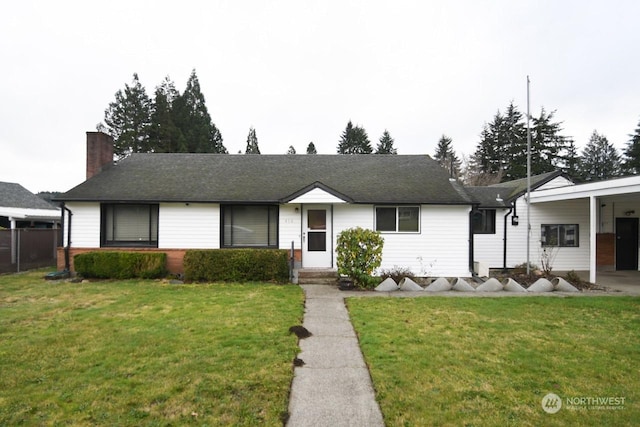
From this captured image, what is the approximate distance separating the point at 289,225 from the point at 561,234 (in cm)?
1173

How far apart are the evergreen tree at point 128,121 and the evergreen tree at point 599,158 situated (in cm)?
6023

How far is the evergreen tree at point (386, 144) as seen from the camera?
47531 millimetres

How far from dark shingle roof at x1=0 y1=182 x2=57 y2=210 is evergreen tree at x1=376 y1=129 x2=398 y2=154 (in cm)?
3980

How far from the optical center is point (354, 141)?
46500mm

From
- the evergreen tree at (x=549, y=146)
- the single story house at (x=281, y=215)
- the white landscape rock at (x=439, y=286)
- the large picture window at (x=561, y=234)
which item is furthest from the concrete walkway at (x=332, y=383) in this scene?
the evergreen tree at (x=549, y=146)

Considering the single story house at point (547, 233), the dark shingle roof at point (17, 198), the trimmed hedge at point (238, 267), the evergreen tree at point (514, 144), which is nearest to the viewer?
the trimmed hedge at point (238, 267)

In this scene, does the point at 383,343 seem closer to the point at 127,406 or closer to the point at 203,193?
the point at 127,406

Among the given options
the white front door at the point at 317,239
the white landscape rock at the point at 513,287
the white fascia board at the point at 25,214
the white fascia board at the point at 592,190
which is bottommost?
the white landscape rock at the point at 513,287

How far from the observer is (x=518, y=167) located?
3644cm

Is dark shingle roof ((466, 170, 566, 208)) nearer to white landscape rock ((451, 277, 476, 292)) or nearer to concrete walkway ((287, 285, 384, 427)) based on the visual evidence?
white landscape rock ((451, 277, 476, 292))

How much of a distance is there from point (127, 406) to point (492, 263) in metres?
13.8

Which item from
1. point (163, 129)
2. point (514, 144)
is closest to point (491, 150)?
point (514, 144)

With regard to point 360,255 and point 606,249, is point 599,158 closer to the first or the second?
point 606,249

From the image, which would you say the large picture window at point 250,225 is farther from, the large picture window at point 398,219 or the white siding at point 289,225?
the large picture window at point 398,219
